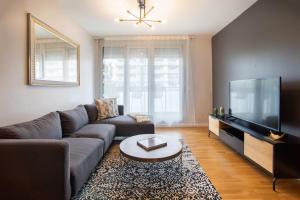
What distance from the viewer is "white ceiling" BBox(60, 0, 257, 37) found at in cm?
336

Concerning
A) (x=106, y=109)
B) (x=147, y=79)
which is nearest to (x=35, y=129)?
(x=106, y=109)

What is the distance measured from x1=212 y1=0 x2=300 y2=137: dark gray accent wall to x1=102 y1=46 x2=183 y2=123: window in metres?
1.44

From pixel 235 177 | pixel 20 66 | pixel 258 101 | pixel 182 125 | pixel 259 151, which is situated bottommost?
pixel 235 177

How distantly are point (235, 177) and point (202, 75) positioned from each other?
11.6 ft

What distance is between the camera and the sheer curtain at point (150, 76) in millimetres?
5477

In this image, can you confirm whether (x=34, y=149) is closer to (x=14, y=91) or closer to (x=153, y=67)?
(x=14, y=91)

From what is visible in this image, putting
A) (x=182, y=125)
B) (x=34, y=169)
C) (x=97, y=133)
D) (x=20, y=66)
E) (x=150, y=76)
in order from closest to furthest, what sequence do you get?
(x=34, y=169) → (x=20, y=66) → (x=97, y=133) → (x=150, y=76) → (x=182, y=125)

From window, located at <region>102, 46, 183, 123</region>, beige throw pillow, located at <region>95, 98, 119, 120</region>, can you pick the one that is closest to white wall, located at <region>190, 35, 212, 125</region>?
window, located at <region>102, 46, 183, 123</region>

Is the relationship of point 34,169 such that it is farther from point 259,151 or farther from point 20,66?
point 259,151

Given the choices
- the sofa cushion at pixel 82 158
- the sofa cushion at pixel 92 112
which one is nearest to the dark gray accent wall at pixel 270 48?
the sofa cushion at pixel 82 158

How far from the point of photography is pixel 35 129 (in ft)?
7.23

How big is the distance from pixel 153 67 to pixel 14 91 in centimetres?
364

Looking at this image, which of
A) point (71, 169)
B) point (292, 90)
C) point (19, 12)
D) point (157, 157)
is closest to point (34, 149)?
point (71, 169)

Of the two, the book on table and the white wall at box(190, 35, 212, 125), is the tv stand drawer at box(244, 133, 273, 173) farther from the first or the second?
the white wall at box(190, 35, 212, 125)
